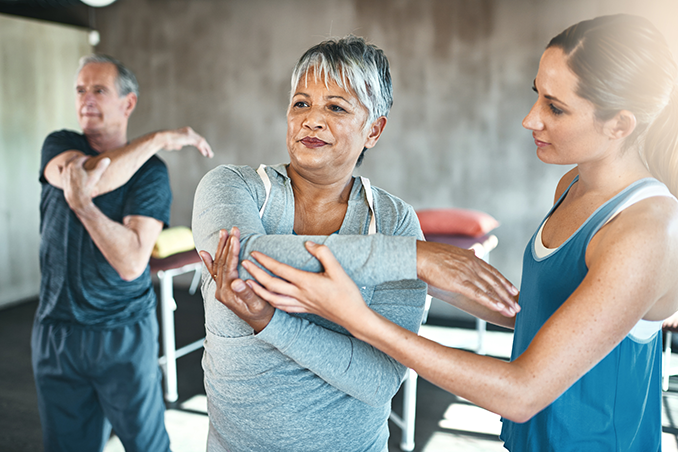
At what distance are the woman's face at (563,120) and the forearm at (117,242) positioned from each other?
128cm

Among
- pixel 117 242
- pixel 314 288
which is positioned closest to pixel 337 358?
pixel 314 288

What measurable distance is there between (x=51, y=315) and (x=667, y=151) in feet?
5.84

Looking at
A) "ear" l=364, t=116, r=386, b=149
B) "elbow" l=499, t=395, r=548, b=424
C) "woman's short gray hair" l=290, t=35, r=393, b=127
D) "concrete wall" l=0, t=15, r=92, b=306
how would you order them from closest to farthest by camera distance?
"elbow" l=499, t=395, r=548, b=424
"woman's short gray hair" l=290, t=35, r=393, b=127
"ear" l=364, t=116, r=386, b=149
"concrete wall" l=0, t=15, r=92, b=306

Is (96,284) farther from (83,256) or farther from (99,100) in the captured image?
(99,100)

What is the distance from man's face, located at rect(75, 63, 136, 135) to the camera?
179cm

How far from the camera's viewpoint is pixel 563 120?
3.02 feet

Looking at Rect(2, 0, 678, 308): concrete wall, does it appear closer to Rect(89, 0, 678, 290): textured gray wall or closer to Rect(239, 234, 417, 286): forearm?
Rect(89, 0, 678, 290): textured gray wall

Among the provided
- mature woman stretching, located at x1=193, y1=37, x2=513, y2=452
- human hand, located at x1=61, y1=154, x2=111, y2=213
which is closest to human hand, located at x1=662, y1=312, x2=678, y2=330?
mature woman stretching, located at x1=193, y1=37, x2=513, y2=452

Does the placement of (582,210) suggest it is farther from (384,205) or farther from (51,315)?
(51,315)

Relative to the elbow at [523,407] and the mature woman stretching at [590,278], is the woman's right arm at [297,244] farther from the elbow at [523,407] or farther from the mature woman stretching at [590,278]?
the elbow at [523,407]

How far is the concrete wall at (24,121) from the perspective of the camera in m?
4.25

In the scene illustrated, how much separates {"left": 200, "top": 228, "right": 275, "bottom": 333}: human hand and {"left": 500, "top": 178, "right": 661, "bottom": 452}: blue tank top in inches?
21.6

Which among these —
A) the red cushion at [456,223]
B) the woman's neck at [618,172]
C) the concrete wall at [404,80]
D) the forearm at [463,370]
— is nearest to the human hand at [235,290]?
the forearm at [463,370]

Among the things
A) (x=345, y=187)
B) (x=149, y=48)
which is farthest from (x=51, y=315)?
(x=149, y=48)
